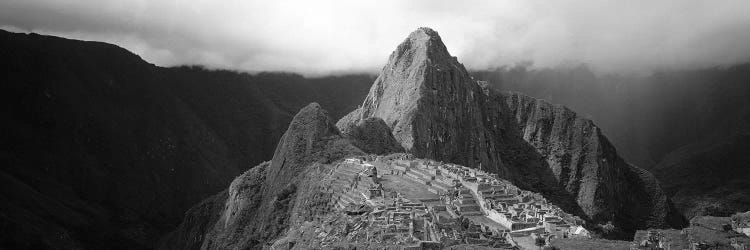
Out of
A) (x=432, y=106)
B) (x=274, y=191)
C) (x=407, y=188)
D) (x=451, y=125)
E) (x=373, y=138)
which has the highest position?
(x=432, y=106)

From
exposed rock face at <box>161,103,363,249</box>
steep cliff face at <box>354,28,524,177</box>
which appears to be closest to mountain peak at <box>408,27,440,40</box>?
steep cliff face at <box>354,28,524,177</box>

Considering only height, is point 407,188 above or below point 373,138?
below

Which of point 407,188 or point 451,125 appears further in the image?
point 451,125

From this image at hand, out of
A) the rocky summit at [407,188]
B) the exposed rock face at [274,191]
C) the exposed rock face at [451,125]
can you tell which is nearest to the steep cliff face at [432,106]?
the exposed rock face at [451,125]

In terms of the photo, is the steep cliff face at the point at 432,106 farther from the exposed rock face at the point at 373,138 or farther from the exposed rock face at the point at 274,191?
the exposed rock face at the point at 274,191

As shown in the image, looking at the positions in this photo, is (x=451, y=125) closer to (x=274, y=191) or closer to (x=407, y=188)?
(x=274, y=191)

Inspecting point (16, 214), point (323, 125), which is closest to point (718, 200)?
point (323, 125)

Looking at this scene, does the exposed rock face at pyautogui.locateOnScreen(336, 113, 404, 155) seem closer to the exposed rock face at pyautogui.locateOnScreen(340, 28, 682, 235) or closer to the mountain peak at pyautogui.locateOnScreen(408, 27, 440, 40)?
the exposed rock face at pyautogui.locateOnScreen(340, 28, 682, 235)

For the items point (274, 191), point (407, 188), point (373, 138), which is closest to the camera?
point (407, 188)

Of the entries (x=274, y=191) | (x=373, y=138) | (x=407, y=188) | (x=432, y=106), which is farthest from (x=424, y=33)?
(x=407, y=188)

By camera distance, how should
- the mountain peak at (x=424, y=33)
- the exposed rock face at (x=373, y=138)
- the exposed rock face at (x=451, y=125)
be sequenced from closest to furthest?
the exposed rock face at (x=373, y=138) → the exposed rock face at (x=451, y=125) → the mountain peak at (x=424, y=33)
